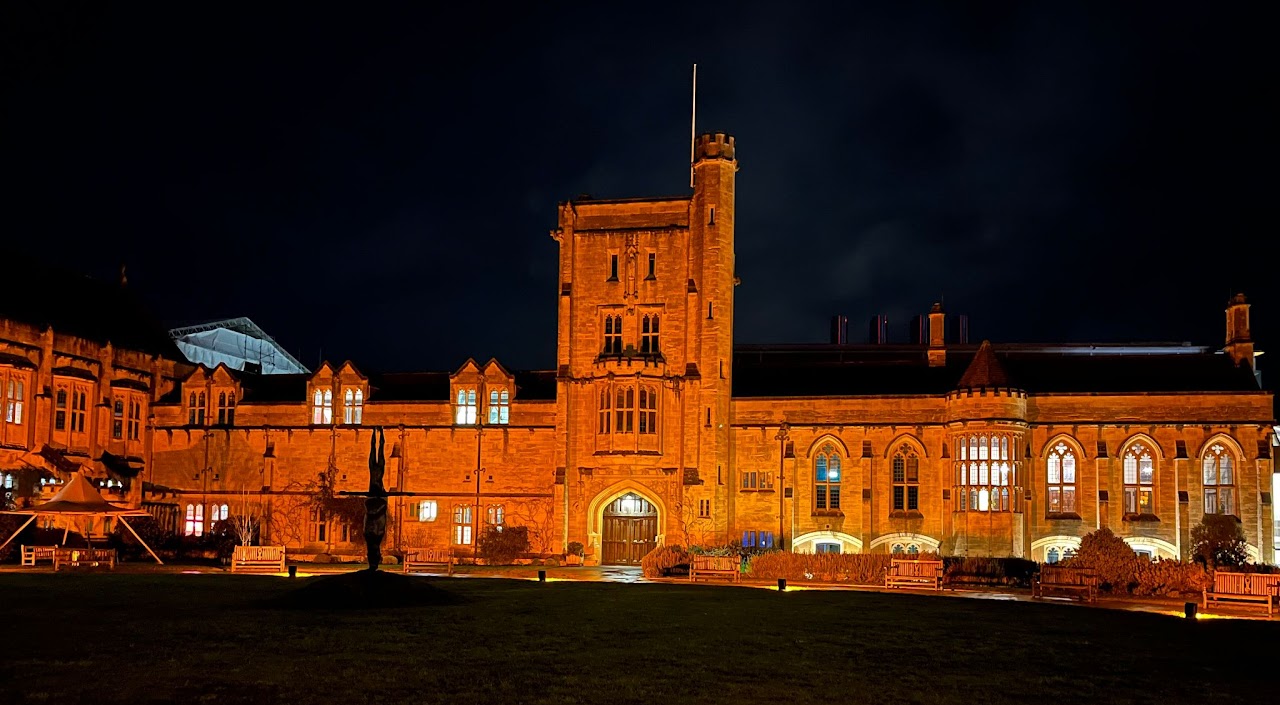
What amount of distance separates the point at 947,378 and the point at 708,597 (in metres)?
29.0

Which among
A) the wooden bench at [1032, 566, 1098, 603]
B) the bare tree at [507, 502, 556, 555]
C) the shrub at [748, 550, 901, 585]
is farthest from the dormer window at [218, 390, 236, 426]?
the wooden bench at [1032, 566, 1098, 603]

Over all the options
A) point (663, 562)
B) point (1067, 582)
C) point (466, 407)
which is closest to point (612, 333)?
point (466, 407)

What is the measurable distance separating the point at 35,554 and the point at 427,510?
1864cm

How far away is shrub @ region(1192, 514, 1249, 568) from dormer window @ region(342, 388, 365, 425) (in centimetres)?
3737

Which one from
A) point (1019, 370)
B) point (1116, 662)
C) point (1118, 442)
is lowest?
point (1116, 662)

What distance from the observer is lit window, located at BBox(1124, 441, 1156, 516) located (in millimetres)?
53250

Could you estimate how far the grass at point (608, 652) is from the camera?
17766 mm

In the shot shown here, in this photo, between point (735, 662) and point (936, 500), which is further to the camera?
point (936, 500)

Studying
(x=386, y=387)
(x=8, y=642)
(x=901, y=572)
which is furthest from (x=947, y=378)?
(x=8, y=642)

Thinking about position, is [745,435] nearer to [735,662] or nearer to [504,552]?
[504,552]

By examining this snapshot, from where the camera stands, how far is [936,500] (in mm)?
55375

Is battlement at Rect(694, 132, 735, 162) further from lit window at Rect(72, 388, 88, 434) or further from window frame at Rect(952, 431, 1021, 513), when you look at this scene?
lit window at Rect(72, 388, 88, 434)

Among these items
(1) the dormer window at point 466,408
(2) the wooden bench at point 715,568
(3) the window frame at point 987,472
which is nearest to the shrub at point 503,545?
(1) the dormer window at point 466,408

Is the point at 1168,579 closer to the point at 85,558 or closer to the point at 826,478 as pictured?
the point at 826,478
